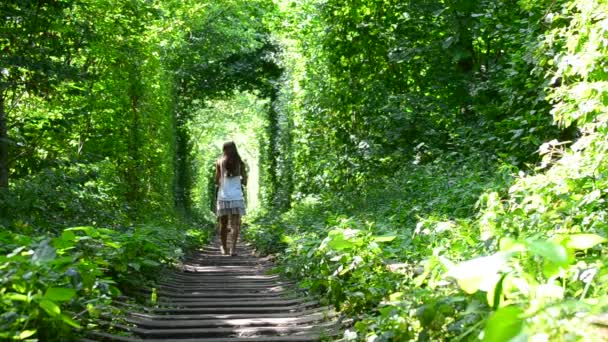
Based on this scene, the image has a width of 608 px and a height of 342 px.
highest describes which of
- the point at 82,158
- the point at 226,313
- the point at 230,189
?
the point at 82,158

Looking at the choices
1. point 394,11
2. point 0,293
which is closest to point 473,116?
point 394,11

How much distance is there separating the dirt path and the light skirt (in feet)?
7.62

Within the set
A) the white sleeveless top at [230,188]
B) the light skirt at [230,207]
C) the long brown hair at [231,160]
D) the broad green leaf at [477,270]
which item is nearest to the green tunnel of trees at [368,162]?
the broad green leaf at [477,270]

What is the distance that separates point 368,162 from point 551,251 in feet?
37.9

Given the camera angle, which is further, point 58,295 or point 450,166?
point 450,166

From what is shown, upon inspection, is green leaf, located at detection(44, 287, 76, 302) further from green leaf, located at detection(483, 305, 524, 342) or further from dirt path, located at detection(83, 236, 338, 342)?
green leaf, located at detection(483, 305, 524, 342)

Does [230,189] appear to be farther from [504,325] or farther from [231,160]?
[504,325]

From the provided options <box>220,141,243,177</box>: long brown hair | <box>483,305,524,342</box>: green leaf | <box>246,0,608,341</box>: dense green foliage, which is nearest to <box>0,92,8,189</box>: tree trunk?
<box>246,0,608,341</box>: dense green foliage

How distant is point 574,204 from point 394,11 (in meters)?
9.38

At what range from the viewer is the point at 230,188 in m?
11.4

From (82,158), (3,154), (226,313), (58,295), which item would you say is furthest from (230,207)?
(58,295)

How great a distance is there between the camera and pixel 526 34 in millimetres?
8672

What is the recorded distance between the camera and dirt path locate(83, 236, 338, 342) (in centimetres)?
493

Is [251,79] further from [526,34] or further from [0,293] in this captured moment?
[0,293]
